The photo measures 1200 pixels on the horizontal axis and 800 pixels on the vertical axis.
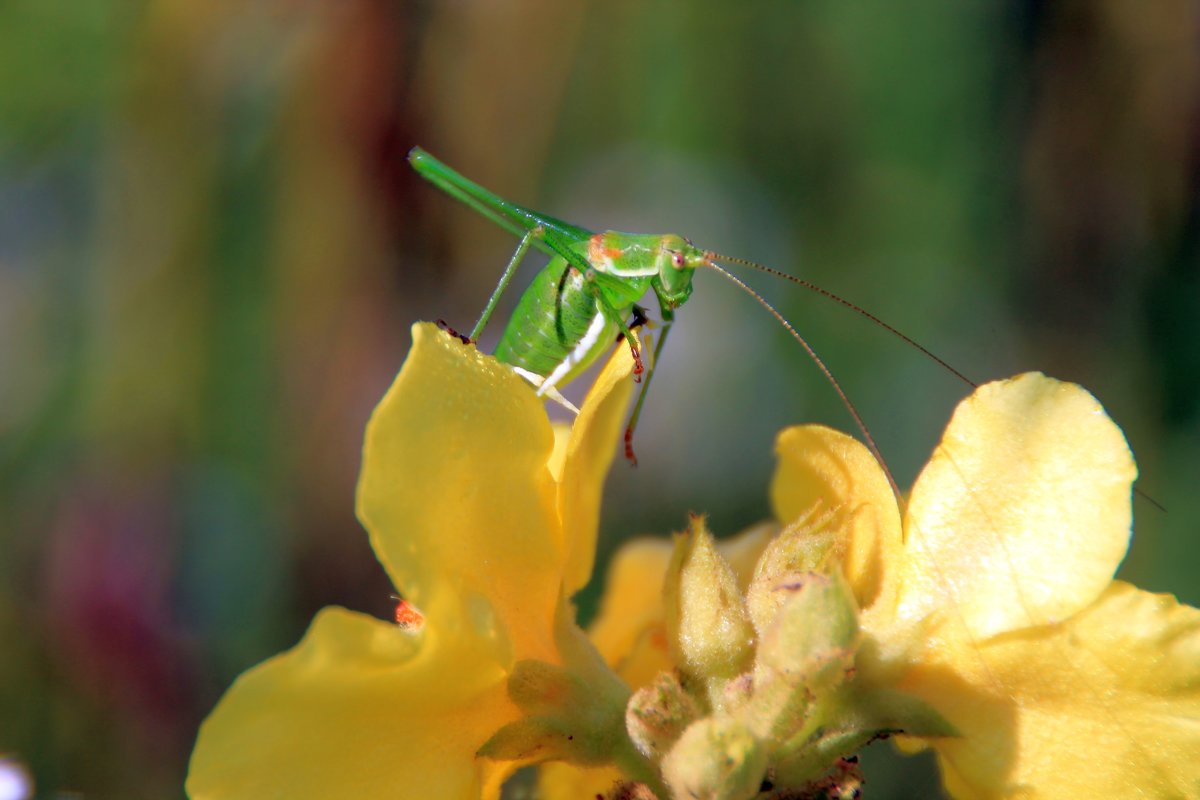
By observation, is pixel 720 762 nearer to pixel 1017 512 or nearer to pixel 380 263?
pixel 1017 512

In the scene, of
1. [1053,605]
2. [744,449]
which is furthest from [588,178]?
[1053,605]

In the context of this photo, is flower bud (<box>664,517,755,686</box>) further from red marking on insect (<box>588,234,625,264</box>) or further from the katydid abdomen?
red marking on insect (<box>588,234,625,264</box>)

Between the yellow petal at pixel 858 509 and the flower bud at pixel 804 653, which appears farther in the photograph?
the yellow petal at pixel 858 509

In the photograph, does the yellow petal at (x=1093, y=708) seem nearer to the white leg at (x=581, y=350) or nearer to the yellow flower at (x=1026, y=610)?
the yellow flower at (x=1026, y=610)

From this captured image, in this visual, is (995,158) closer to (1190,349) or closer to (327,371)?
(1190,349)

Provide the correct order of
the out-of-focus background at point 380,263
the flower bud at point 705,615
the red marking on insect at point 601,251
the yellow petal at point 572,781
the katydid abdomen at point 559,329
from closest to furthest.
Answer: the flower bud at point 705,615 < the yellow petal at point 572,781 < the katydid abdomen at point 559,329 < the red marking on insect at point 601,251 < the out-of-focus background at point 380,263

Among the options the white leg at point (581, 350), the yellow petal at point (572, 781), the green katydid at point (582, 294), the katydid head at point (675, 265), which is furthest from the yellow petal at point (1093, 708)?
the katydid head at point (675, 265)
